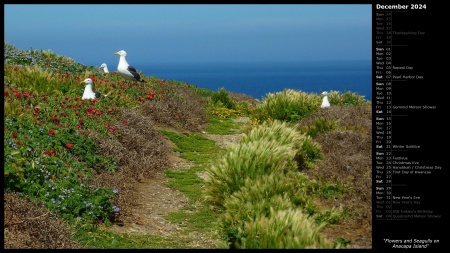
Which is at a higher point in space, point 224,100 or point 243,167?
point 224,100

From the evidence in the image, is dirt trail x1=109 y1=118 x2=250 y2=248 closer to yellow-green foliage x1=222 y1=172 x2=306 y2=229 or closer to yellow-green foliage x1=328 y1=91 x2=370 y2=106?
yellow-green foliage x1=222 y1=172 x2=306 y2=229

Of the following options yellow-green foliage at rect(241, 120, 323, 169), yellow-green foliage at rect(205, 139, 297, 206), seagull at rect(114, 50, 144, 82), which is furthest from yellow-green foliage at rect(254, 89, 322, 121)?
yellow-green foliage at rect(205, 139, 297, 206)

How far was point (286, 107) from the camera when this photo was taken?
20484mm

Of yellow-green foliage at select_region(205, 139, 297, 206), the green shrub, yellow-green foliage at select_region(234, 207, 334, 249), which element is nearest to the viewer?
yellow-green foliage at select_region(234, 207, 334, 249)

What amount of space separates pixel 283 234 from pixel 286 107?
41.5 ft

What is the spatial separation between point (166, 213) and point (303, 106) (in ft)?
32.7

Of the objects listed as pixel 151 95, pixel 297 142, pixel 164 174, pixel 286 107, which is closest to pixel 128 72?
pixel 151 95

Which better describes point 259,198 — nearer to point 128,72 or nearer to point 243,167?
point 243,167

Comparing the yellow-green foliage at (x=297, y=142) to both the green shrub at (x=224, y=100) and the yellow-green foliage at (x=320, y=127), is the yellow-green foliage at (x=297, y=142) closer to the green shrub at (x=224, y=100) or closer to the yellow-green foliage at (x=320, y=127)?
the yellow-green foliage at (x=320, y=127)

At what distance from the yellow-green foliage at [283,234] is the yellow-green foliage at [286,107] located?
11643 mm

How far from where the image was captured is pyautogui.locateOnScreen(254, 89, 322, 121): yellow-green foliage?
66.3 ft

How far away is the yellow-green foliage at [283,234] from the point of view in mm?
7613

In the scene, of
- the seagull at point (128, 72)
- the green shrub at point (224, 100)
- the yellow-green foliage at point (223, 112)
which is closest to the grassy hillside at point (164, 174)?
the seagull at point (128, 72)

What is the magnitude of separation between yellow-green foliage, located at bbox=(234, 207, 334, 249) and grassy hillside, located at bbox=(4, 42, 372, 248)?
0.02m
